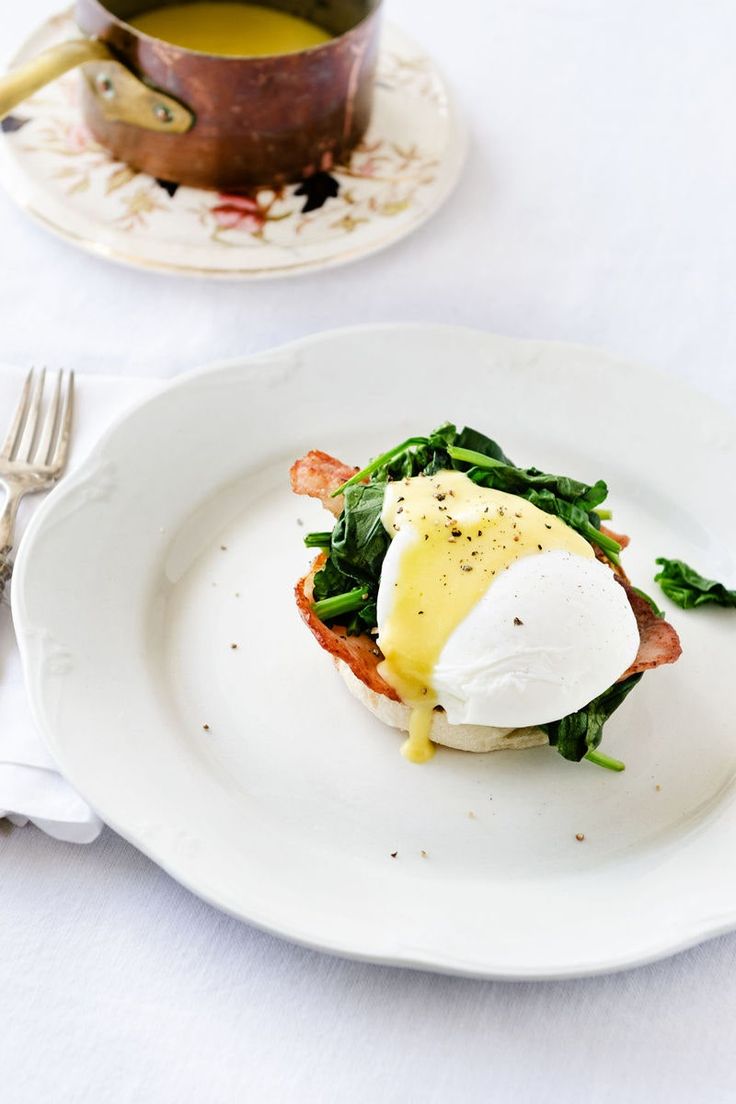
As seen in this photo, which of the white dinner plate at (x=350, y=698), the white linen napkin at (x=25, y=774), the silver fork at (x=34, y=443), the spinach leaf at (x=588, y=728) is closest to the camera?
the white dinner plate at (x=350, y=698)

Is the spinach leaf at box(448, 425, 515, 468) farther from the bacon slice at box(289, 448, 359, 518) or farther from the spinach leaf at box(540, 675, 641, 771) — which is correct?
the spinach leaf at box(540, 675, 641, 771)

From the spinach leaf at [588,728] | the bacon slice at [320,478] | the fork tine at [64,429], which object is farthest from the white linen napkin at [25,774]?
the spinach leaf at [588,728]

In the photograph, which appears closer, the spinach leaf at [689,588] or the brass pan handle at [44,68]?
the spinach leaf at [689,588]

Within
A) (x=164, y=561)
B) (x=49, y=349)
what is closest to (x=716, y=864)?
(x=164, y=561)

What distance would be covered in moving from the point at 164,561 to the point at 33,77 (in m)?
1.58

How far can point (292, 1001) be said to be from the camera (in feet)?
7.43

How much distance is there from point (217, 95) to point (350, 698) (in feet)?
6.28

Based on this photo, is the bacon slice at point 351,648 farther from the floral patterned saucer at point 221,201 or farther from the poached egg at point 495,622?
the floral patterned saucer at point 221,201

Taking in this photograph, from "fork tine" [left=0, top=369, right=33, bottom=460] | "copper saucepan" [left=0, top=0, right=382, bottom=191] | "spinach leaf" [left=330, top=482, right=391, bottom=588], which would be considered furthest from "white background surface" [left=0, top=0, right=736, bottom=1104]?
"spinach leaf" [left=330, top=482, right=391, bottom=588]

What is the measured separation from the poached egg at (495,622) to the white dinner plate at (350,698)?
0.76ft

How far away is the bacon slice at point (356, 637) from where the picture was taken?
260 centimetres

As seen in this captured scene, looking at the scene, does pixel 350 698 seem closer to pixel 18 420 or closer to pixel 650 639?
pixel 650 639

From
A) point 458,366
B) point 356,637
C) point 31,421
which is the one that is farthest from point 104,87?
point 356,637

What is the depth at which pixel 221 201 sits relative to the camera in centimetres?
392
